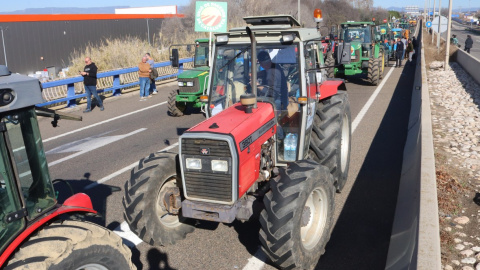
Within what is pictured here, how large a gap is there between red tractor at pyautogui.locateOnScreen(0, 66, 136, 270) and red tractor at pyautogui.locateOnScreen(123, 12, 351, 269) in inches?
53.7

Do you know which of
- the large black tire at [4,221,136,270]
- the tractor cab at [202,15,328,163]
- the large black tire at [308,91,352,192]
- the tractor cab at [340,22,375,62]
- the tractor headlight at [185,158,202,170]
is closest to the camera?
the large black tire at [4,221,136,270]

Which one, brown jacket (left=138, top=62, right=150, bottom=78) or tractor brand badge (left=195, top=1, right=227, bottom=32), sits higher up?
tractor brand badge (left=195, top=1, right=227, bottom=32)

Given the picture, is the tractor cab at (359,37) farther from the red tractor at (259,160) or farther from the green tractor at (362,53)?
the red tractor at (259,160)

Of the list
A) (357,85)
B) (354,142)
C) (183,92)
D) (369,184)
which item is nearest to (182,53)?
(357,85)

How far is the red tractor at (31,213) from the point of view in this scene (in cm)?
307

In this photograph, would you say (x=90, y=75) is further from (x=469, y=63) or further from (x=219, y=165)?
(x=469, y=63)

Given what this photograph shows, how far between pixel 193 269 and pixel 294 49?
2911 mm

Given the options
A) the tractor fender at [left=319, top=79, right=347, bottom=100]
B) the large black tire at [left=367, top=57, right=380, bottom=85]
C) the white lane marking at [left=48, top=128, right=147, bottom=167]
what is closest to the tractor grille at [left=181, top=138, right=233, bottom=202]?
the tractor fender at [left=319, top=79, right=347, bottom=100]

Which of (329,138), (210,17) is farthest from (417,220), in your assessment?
(210,17)

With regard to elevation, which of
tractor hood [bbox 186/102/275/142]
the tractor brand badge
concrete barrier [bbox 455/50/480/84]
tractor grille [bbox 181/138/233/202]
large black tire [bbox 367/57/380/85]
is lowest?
concrete barrier [bbox 455/50/480/84]

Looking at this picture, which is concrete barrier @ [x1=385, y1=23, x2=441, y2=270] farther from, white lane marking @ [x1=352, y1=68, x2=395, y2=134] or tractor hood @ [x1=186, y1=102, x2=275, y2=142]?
white lane marking @ [x1=352, y1=68, x2=395, y2=134]

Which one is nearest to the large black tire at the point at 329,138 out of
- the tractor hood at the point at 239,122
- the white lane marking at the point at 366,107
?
the tractor hood at the point at 239,122

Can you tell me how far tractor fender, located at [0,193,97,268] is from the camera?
3.12m

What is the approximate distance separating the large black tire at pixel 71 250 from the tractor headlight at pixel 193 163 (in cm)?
132
